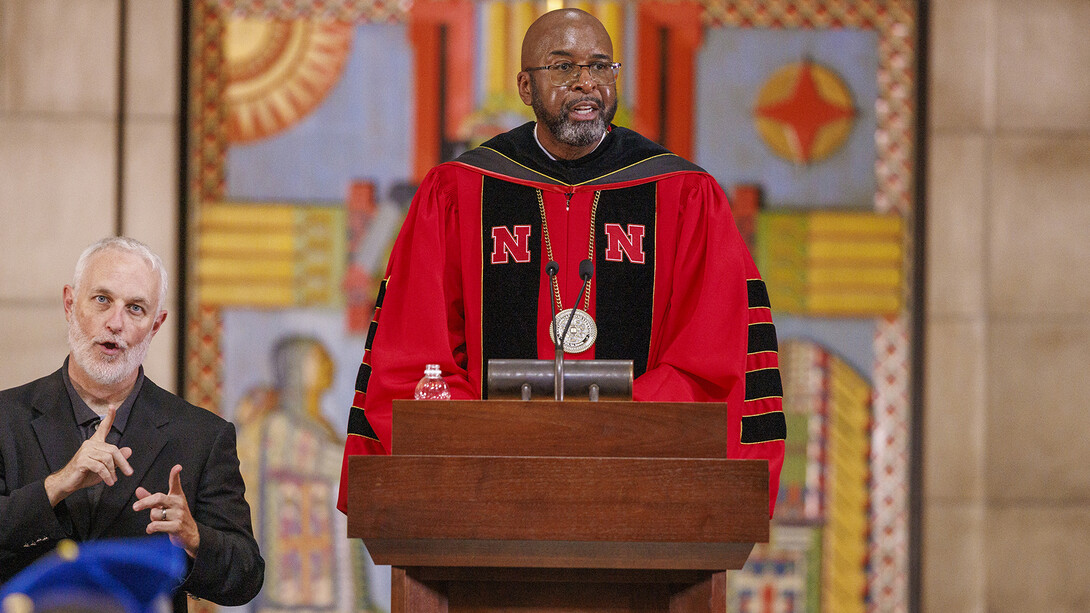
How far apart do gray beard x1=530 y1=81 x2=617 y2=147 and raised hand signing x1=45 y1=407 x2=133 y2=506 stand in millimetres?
1435

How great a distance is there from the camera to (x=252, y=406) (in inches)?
227

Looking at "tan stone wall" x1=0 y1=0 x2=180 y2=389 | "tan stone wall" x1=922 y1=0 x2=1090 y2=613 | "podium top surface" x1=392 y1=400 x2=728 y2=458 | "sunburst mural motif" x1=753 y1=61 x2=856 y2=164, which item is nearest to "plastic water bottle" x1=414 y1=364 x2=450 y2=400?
"podium top surface" x1=392 y1=400 x2=728 y2=458

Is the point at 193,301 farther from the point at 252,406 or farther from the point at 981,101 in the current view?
the point at 981,101

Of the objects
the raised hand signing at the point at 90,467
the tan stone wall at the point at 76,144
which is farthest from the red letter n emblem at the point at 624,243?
the tan stone wall at the point at 76,144

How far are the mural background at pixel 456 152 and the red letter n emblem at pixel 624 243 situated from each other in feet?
7.98

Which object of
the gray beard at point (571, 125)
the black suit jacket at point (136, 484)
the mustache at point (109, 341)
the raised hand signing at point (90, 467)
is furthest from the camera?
the gray beard at point (571, 125)

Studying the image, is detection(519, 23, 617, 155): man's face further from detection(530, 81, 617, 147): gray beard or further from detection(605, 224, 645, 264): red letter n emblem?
detection(605, 224, 645, 264): red letter n emblem

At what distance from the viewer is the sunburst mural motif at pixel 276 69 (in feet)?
19.1

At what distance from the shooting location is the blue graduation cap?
1337 millimetres

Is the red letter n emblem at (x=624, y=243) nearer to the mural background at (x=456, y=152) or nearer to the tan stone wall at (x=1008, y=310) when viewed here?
the mural background at (x=456, y=152)

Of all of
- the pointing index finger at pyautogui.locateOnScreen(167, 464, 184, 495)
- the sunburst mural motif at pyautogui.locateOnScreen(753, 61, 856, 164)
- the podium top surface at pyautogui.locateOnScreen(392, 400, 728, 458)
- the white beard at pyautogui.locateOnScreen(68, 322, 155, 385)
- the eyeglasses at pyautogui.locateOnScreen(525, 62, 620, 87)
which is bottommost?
the pointing index finger at pyautogui.locateOnScreen(167, 464, 184, 495)

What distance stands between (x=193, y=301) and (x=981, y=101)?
3.85 metres

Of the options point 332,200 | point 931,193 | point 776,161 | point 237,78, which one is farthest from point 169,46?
point 931,193

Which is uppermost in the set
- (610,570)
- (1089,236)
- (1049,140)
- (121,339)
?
(1049,140)
